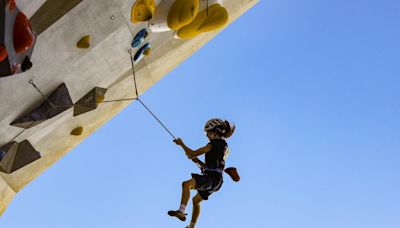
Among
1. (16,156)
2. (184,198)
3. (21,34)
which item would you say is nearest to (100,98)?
(16,156)

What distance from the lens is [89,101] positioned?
7410 mm

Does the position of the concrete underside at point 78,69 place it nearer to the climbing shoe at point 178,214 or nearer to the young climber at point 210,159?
the young climber at point 210,159

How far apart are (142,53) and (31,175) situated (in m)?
3.24

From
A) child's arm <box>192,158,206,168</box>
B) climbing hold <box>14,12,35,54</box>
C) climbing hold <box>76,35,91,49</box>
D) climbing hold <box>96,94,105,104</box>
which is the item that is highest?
climbing hold <box>76,35,91,49</box>

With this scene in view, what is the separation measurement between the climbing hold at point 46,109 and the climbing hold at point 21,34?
1783mm

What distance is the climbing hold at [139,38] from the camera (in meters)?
6.90

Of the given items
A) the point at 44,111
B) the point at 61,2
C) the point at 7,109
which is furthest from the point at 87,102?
the point at 61,2

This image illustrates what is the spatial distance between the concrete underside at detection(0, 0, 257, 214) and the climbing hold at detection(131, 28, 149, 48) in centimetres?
8

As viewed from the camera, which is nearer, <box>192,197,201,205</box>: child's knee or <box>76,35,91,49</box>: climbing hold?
<box>192,197,201,205</box>: child's knee

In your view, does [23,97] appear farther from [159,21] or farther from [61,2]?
[159,21]

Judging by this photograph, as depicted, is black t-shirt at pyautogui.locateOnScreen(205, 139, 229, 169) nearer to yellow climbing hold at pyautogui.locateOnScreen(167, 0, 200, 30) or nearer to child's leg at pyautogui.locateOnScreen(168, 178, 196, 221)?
child's leg at pyautogui.locateOnScreen(168, 178, 196, 221)

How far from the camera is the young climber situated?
5.88m

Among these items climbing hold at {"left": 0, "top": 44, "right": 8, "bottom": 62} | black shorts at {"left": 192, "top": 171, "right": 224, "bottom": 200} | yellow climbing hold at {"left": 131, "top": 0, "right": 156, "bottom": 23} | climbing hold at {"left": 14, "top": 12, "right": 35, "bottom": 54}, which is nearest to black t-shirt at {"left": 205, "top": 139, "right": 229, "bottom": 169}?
black shorts at {"left": 192, "top": 171, "right": 224, "bottom": 200}

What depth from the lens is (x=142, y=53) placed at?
7.43 m
